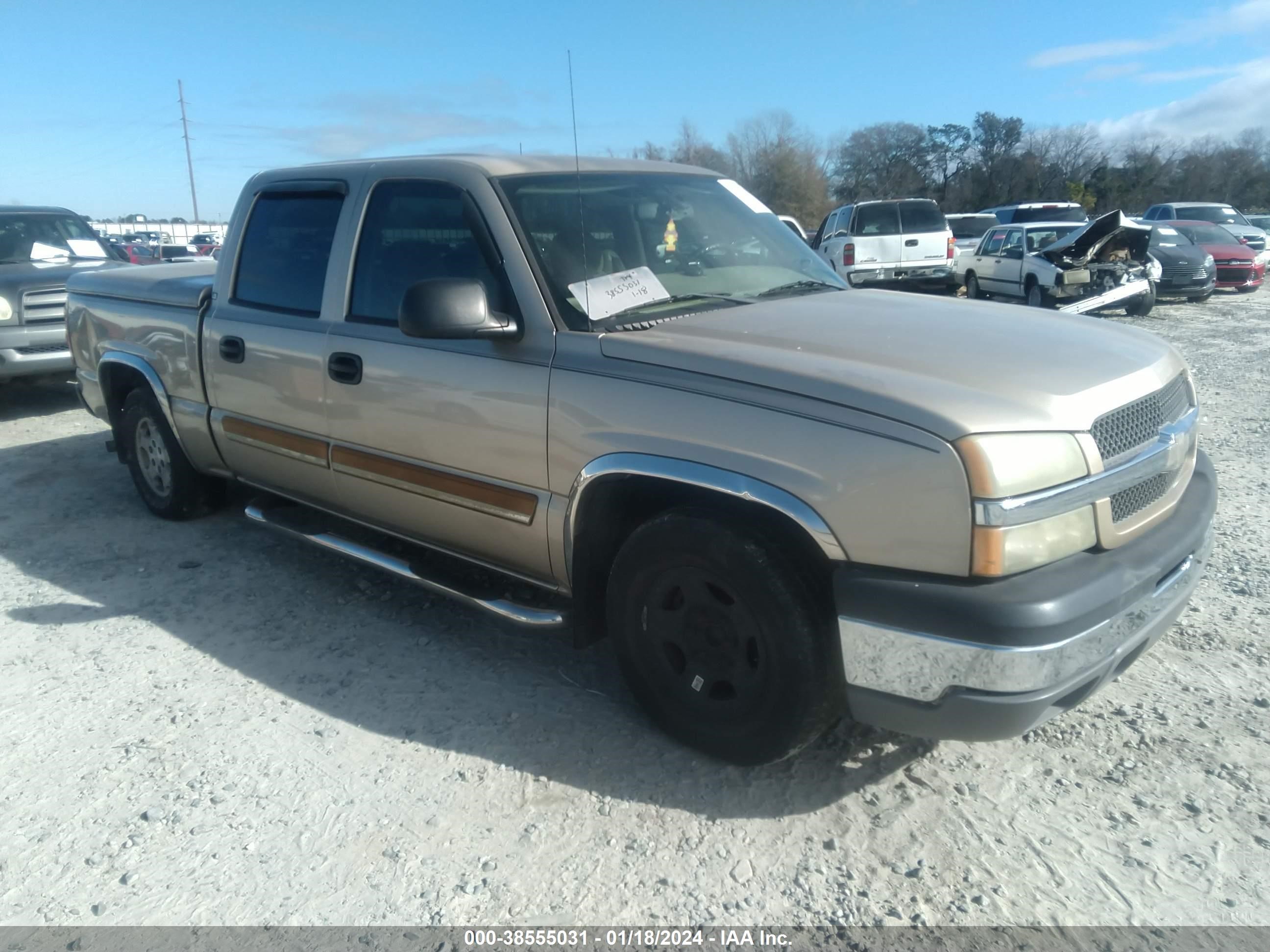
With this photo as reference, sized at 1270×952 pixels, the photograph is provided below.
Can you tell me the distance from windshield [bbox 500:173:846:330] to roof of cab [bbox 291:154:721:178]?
0.06 m

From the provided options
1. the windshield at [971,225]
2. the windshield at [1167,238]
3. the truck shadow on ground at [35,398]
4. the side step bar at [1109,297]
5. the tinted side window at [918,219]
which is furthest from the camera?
the windshield at [971,225]

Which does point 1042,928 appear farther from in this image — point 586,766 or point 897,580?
point 586,766

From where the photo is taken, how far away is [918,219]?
17.5 m

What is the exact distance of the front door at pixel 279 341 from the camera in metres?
4.10

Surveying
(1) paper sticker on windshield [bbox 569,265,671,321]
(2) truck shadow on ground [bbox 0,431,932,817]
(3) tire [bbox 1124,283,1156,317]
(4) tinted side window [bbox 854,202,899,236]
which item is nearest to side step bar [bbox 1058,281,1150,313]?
(3) tire [bbox 1124,283,1156,317]

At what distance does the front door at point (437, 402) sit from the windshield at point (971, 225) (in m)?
24.6

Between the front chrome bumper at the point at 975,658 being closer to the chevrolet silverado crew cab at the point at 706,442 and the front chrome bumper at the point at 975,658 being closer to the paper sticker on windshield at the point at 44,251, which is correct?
the chevrolet silverado crew cab at the point at 706,442

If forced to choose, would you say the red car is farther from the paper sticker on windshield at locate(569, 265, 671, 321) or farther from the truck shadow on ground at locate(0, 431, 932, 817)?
the truck shadow on ground at locate(0, 431, 932, 817)

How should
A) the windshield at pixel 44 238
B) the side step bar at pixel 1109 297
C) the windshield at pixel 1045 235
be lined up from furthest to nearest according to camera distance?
the windshield at pixel 1045 235 < the side step bar at pixel 1109 297 < the windshield at pixel 44 238

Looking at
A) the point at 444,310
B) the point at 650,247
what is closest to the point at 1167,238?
the point at 650,247

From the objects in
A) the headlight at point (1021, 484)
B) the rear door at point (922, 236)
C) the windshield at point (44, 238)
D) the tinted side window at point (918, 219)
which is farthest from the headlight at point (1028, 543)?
the tinted side window at point (918, 219)

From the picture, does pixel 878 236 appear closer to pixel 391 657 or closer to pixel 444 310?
pixel 391 657

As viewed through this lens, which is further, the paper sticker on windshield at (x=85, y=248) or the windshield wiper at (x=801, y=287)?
the paper sticker on windshield at (x=85, y=248)

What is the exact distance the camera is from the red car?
1845cm
